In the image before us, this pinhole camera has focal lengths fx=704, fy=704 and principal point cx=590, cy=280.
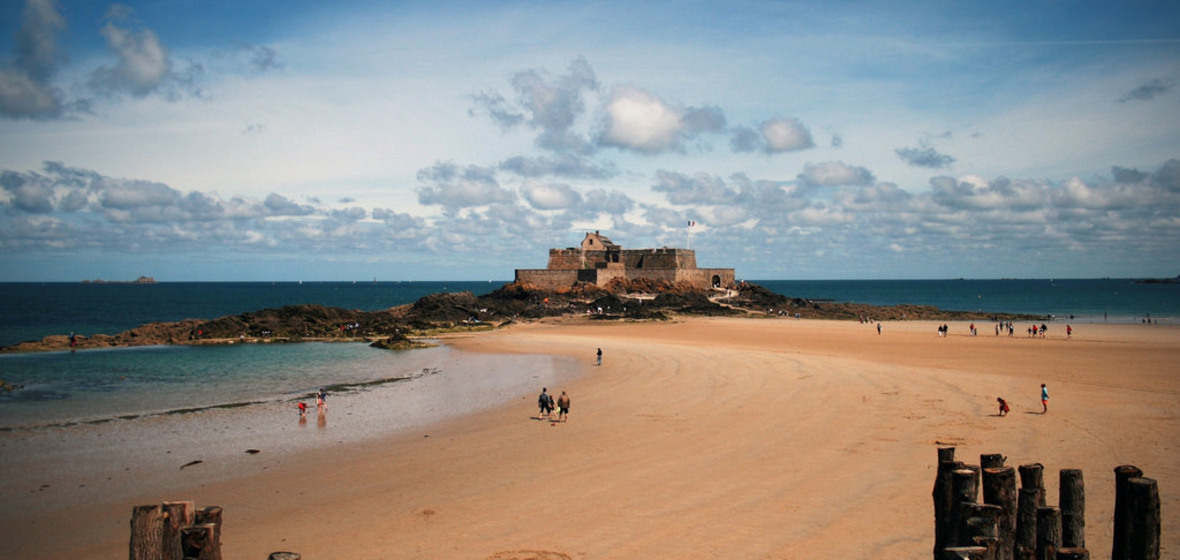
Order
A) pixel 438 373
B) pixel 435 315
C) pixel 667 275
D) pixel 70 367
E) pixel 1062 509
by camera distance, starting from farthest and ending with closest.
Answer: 1. pixel 667 275
2. pixel 435 315
3. pixel 70 367
4. pixel 438 373
5. pixel 1062 509

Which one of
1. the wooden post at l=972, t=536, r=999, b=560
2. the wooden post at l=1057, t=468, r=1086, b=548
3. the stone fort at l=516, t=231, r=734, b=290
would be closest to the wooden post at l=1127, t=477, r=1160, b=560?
the wooden post at l=1057, t=468, r=1086, b=548

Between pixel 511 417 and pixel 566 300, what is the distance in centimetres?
3988

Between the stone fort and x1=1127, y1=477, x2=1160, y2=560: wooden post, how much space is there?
5398cm

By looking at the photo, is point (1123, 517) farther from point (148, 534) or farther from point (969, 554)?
point (148, 534)

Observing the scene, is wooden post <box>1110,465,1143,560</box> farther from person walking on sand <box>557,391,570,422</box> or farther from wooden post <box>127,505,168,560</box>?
person walking on sand <box>557,391,570,422</box>

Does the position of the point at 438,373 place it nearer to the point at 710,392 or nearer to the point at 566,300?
the point at 710,392

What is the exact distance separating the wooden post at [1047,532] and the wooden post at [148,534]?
7084 millimetres

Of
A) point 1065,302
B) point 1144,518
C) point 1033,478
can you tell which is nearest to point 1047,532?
point 1033,478

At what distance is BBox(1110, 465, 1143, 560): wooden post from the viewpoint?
5777 mm

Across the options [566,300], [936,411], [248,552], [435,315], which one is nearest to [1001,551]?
[248,552]

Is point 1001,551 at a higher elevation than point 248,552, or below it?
higher

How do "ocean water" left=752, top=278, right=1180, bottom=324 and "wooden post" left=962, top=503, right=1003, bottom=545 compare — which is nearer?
"wooden post" left=962, top=503, right=1003, bottom=545

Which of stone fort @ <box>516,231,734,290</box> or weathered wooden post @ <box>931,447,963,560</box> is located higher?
stone fort @ <box>516,231,734,290</box>

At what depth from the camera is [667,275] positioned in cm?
6247
